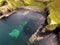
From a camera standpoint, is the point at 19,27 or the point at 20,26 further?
the point at 20,26

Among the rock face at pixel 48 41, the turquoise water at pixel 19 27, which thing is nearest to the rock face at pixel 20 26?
the turquoise water at pixel 19 27

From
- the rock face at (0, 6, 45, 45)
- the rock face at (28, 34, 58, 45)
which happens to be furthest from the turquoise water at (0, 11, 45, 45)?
the rock face at (28, 34, 58, 45)

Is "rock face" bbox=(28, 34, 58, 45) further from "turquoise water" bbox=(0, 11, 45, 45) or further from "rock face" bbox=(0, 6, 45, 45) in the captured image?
"rock face" bbox=(0, 6, 45, 45)

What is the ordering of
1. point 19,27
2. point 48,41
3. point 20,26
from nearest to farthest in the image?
1. point 48,41
2. point 19,27
3. point 20,26

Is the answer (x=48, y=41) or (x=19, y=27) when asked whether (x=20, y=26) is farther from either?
(x=48, y=41)

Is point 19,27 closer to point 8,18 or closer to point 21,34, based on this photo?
point 21,34

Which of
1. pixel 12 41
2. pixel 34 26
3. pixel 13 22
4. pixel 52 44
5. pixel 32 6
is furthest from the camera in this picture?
pixel 32 6

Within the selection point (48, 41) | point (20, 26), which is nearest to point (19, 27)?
point (20, 26)

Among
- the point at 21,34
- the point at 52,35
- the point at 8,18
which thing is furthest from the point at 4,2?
the point at 52,35

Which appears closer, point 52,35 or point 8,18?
point 52,35

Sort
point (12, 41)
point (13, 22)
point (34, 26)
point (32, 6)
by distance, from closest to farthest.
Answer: point (12, 41)
point (34, 26)
point (13, 22)
point (32, 6)
